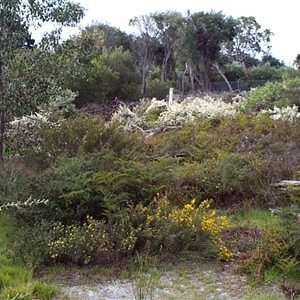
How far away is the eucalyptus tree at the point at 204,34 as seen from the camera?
23.8m

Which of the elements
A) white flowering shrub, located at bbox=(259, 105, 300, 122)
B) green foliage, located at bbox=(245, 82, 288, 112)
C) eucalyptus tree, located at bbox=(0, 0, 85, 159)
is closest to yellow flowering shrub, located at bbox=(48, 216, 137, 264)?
eucalyptus tree, located at bbox=(0, 0, 85, 159)

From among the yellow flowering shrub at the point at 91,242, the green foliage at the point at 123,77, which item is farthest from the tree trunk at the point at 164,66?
the yellow flowering shrub at the point at 91,242

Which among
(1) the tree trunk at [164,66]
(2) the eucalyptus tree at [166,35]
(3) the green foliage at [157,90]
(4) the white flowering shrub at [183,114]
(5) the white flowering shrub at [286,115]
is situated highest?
(2) the eucalyptus tree at [166,35]

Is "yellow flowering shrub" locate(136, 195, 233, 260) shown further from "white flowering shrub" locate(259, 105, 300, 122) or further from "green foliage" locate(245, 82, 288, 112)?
"green foliage" locate(245, 82, 288, 112)

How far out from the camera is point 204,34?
2398 cm

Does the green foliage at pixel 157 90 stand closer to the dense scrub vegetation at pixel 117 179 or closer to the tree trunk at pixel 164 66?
the tree trunk at pixel 164 66

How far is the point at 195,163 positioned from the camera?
722 centimetres

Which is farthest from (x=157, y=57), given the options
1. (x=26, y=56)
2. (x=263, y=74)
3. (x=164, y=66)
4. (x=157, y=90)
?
(x=26, y=56)

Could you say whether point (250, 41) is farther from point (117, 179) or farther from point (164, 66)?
point (117, 179)

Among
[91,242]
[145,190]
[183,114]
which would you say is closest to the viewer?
[91,242]

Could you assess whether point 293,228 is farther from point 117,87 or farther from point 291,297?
point 117,87

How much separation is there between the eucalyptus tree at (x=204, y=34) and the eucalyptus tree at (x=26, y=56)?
57.9 ft

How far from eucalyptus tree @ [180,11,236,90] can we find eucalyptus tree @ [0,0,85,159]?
17.6 meters

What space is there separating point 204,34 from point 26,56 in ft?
60.0
